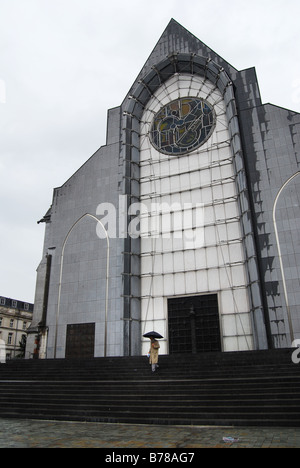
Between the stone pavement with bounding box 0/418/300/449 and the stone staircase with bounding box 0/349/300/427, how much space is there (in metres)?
0.73

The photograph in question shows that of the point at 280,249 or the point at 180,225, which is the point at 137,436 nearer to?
the point at 280,249

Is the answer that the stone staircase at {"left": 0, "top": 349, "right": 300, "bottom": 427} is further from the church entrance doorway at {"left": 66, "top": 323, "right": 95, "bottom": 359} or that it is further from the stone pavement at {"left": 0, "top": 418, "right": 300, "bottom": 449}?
the church entrance doorway at {"left": 66, "top": 323, "right": 95, "bottom": 359}

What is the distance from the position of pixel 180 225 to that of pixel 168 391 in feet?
42.9

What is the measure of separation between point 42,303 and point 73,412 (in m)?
13.4

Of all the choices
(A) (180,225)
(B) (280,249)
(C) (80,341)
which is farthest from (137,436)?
(A) (180,225)

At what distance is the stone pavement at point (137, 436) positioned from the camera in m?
6.81

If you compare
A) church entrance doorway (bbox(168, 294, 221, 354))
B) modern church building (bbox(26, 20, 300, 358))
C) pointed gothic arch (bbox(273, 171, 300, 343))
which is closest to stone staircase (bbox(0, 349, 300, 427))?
pointed gothic arch (bbox(273, 171, 300, 343))

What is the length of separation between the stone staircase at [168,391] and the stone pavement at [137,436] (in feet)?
2.40

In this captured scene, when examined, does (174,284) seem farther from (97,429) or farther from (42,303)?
(97,429)

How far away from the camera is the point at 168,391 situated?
11445 millimetres

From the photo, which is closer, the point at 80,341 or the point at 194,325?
the point at 194,325

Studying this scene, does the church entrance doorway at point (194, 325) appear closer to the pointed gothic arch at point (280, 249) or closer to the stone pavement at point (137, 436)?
the pointed gothic arch at point (280, 249)

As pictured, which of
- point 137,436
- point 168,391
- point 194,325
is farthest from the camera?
point 194,325

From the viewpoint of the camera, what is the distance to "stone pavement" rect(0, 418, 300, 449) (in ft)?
22.3
